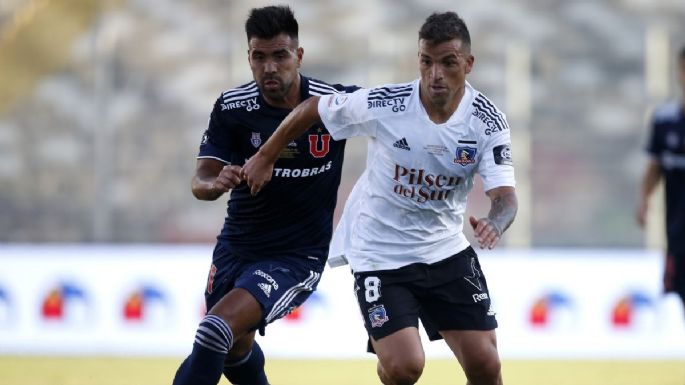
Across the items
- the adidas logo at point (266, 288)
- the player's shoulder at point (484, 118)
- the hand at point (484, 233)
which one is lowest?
the adidas logo at point (266, 288)

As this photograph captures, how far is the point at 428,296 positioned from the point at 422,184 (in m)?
0.55

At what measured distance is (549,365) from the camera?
10.5 m

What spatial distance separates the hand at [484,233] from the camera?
5098mm

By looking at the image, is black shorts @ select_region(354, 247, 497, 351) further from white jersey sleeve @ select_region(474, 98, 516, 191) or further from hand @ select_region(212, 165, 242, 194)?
hand @ select_region(212, 165, 242, 194)

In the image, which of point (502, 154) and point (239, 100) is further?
point (239, 100)

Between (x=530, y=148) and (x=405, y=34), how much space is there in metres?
1.67

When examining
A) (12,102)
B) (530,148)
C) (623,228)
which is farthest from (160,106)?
(623,228)

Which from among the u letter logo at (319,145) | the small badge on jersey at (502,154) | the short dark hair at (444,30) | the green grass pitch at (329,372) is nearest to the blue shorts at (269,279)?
the u letter logo at (319,145)

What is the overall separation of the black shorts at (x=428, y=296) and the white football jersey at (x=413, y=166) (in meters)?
0.05

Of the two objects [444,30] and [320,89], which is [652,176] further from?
[444,30]

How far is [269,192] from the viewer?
20.8 ft

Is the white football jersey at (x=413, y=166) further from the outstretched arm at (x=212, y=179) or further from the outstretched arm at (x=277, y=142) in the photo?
the outstretched arm at (x=212, y=179)

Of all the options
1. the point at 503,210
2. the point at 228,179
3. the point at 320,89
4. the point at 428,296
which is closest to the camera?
the point at 503,210

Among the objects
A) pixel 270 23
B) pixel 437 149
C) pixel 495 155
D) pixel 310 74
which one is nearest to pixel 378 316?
pixel 437 149
